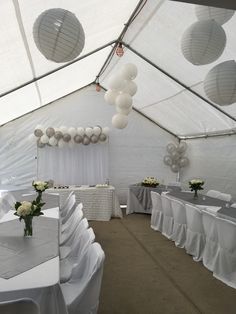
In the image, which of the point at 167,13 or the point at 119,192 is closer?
the point at 167,13

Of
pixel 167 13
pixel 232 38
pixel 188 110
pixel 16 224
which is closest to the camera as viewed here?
pixel 16 224

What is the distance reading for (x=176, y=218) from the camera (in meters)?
5.28

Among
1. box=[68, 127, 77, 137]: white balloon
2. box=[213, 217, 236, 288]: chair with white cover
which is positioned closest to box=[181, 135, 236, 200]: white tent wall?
box=[213, 217, 236, 288]: chair with white cover

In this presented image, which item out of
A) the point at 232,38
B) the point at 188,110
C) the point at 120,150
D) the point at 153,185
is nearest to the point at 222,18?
the point at 232,38

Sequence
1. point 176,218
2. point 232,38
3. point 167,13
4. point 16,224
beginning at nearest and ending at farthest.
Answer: point 16,224 < point 232,38 < point 167,13 < point 176,218

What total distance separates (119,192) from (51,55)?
7094mm

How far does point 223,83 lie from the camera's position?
2.74 metres

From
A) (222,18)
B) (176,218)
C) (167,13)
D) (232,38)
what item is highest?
(167,13)

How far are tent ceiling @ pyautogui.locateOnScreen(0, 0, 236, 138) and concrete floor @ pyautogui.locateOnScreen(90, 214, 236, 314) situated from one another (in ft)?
9.40

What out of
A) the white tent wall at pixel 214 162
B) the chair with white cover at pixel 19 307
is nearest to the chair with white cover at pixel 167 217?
the white tent wall at pixel 214 162

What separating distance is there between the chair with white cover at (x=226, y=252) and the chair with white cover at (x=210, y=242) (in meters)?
0.19

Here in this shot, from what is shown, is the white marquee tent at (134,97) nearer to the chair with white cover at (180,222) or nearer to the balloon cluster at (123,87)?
the balloon cluster at (123,87)

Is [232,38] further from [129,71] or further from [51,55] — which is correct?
[51,55]

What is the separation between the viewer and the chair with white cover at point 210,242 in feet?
13.2
